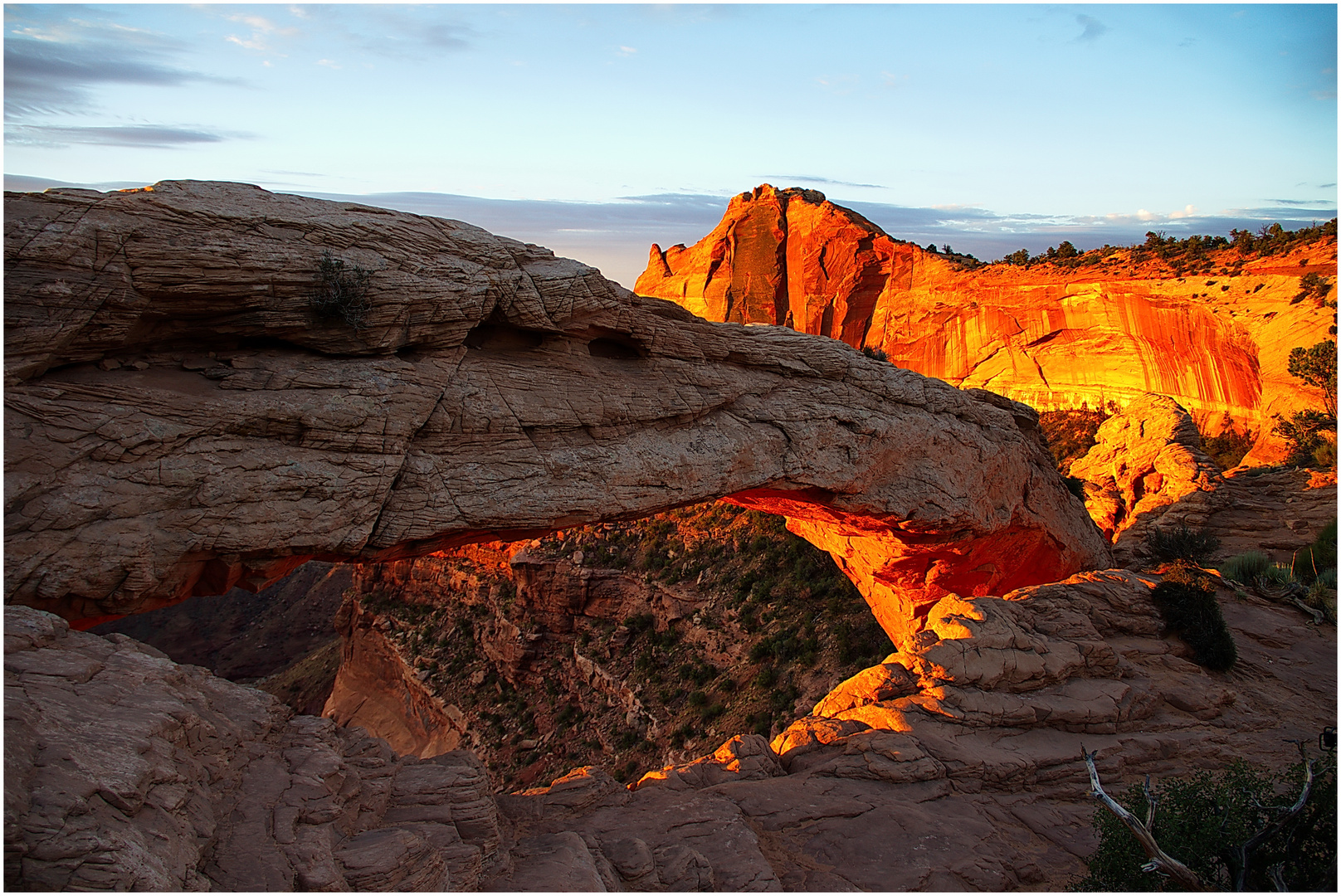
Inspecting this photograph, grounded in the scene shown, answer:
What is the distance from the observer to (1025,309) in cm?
5925

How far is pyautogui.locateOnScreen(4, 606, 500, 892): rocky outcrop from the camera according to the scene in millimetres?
6461

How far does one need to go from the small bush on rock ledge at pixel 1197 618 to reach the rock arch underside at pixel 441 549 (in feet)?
1.23

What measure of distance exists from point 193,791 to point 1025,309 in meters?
63.4

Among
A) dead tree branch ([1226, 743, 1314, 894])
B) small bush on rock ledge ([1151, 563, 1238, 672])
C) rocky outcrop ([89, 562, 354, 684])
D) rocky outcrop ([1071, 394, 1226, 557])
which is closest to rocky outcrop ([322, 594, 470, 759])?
rocky outcrop ([89, 562, 354, 684])

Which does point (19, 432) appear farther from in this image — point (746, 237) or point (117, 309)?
point (746, 237)

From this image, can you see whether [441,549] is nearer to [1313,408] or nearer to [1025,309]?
[1313,408]

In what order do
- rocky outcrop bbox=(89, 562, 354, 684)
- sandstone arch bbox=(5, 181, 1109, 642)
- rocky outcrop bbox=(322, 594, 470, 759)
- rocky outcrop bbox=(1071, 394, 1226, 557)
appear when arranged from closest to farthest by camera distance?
sandstone arch bbox=(5, 181, 1109, 642), rocky outcrop bbox=(1071, 394, 1226, 557), rocky outcrop bbox=(322, 594, 470, 759), rocky outcrop bbox=(89, 562, 354, 684)


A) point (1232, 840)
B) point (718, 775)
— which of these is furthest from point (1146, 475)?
point (718, 775)

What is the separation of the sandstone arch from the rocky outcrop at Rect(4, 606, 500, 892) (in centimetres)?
196

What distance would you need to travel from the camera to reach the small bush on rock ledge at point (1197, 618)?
1733cm

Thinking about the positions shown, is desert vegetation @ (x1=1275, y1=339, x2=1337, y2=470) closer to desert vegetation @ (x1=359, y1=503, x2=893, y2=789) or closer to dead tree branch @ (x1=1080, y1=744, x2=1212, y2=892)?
desert vegetation @ (x1=359, y1=503, x2=893, y2=789)

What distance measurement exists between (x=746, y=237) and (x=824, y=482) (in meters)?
60.6

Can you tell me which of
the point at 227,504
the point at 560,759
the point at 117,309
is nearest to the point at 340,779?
the point at 227,504

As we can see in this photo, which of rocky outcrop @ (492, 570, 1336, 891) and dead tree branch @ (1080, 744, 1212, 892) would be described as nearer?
dead tree branch @ (1080, 744, 1212, 892)
